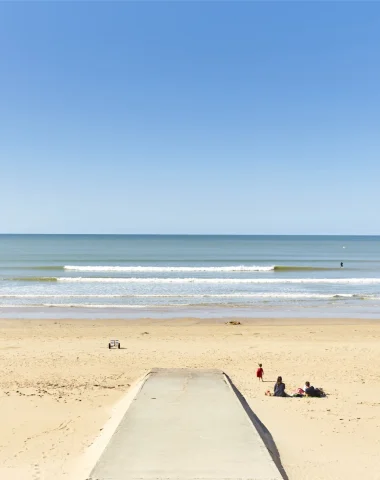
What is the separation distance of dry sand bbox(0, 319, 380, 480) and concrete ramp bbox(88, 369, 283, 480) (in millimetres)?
1089

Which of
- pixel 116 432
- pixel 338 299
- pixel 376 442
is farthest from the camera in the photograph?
pixel 338 299

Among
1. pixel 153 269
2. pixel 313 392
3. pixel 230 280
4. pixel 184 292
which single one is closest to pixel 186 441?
Answer: pixel 313 392

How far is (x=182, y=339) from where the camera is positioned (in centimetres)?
2228

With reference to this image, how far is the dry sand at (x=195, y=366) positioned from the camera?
30.7 ft

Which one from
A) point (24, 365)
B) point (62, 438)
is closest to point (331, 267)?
Result: point (24, 365)

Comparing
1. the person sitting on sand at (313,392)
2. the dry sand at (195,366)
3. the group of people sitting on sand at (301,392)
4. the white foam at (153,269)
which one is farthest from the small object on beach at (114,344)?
the white foam at (153,269)

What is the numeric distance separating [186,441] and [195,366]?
8.97 metres

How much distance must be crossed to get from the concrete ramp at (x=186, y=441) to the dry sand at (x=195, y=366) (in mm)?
1089

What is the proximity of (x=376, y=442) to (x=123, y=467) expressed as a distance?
19.1 feet

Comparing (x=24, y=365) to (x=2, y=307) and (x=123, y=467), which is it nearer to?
(x=123, y=467)

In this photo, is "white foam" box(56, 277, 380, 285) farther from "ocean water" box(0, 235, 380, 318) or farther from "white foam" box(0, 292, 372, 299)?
"white foam" box(0, 292, 372, 299)

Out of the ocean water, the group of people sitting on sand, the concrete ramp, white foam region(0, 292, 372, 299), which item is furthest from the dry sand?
white foam region(0, 292, 372, 299)

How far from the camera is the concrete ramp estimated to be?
6848 millimetres

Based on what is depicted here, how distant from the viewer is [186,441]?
8156mm
